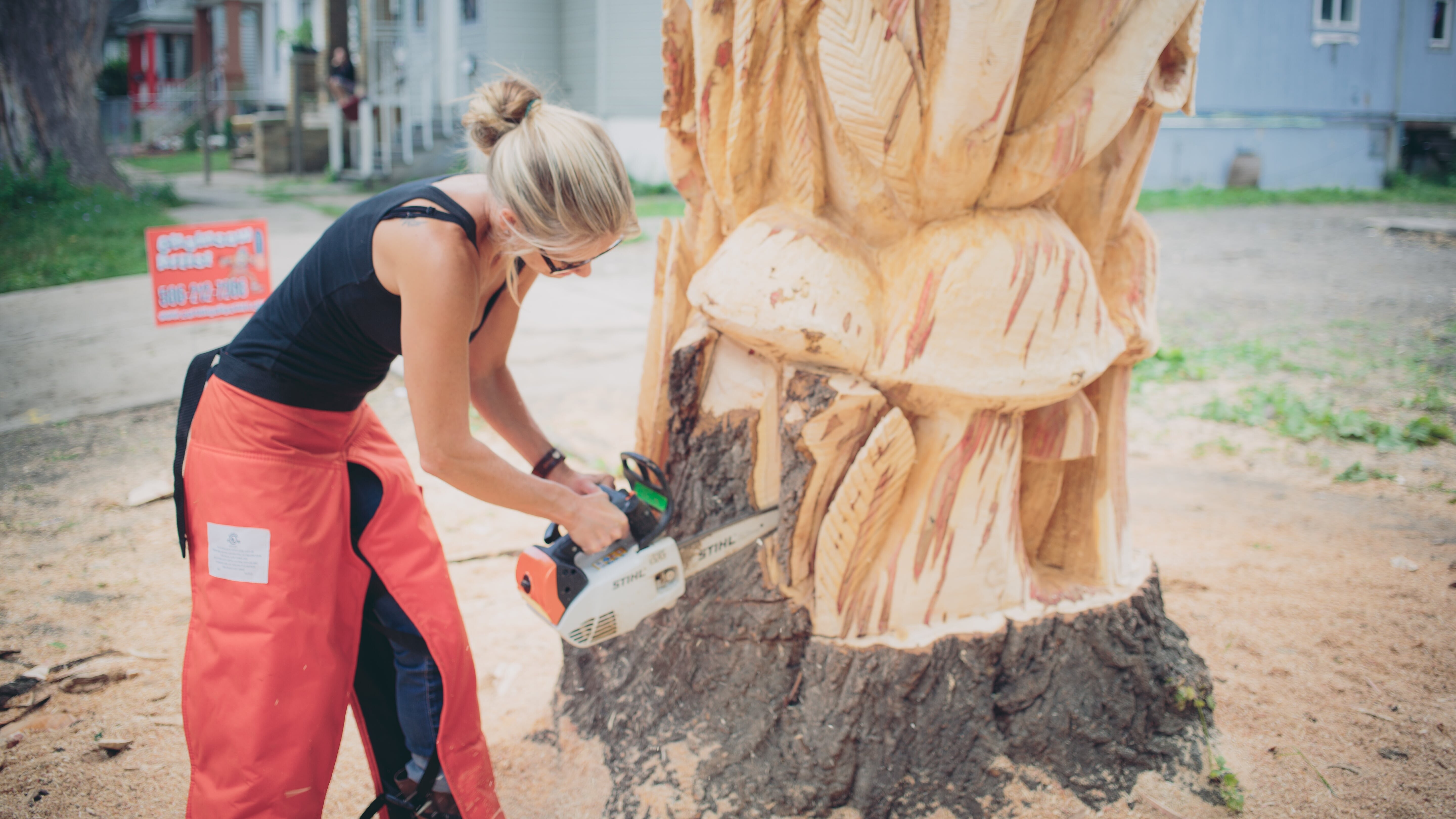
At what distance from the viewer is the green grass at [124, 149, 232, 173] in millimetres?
17438

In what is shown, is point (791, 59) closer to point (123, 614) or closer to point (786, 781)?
point (786, 781)

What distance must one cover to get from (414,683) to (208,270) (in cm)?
336

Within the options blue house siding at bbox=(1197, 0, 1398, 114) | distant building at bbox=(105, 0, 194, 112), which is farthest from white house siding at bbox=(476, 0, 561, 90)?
distant building at bbox=(105, 0, 194, 112)

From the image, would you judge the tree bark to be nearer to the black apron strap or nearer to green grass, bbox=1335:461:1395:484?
the black apron strap

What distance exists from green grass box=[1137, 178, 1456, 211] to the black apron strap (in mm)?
12244

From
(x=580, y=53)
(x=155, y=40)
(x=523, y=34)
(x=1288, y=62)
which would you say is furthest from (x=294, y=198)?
(x=155, y=40)

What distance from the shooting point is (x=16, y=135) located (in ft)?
32.8

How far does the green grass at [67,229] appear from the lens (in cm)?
760

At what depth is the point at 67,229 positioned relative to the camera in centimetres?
915

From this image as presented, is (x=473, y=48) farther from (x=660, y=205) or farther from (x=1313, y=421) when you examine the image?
(x=1313, y=421)

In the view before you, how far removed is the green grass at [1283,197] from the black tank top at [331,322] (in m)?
12.1

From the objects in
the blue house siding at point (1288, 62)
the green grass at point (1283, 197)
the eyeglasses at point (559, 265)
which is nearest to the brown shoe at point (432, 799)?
the eyeglasses at point (559, 265)

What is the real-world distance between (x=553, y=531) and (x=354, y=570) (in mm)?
375

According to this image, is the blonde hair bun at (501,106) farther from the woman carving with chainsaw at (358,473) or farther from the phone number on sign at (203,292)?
the phone number on sign at (203,292)
